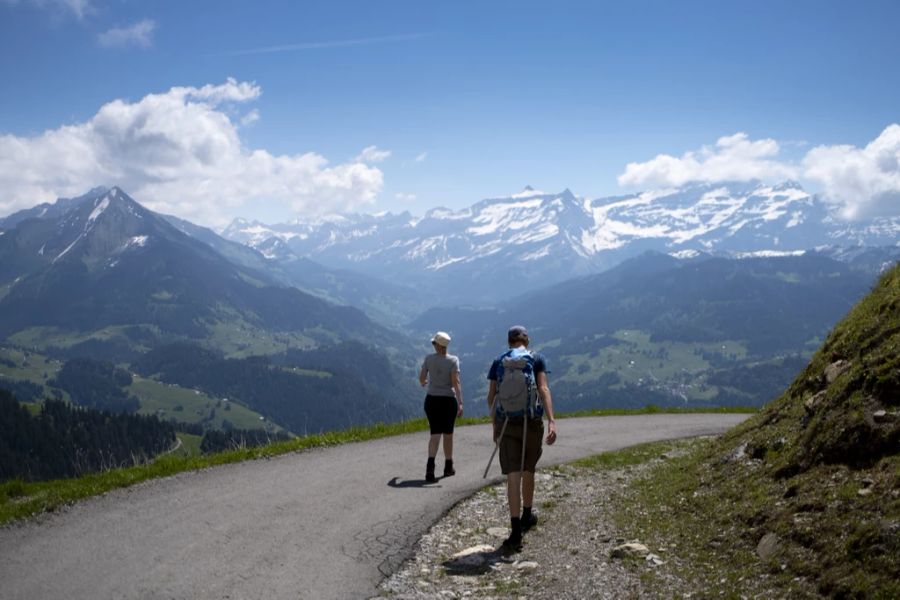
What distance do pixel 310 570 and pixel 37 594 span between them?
3.80 metres

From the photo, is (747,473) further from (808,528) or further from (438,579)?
(438,579)

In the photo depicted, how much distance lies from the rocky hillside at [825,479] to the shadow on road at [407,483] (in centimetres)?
580

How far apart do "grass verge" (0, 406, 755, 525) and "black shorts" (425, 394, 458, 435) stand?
557cm

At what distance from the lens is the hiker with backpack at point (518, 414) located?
36.7ft

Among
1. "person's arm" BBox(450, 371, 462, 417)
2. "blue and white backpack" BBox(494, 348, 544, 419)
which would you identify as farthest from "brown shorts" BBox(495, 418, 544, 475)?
"person's arm" BBox(450, 371, 462, 417)

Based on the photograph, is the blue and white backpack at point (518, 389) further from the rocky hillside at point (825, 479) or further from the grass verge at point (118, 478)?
the grass verge at point (118, 478)

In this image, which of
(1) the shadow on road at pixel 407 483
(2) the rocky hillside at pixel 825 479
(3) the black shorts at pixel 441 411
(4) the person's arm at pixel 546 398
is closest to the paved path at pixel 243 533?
(1) the shadow on road at pixel 407 483

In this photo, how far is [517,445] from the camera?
11.3m

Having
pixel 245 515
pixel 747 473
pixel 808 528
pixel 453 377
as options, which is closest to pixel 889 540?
pixel 808 528

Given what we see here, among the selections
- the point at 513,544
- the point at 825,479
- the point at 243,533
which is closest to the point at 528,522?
the point at 513,544

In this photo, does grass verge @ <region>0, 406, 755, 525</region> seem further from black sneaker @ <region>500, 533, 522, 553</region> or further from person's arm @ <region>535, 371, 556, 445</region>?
person's arm @ <region>535, 371, 556, 445</region>

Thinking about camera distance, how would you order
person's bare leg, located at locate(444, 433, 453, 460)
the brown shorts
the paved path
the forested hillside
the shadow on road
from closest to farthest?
the paved path
the brown shorts
the shadow on road
person's bare leg, located at locate(444, 433, 453, 460)
the forested hillside

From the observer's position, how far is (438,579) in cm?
977

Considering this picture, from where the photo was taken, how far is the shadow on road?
50.1ft
